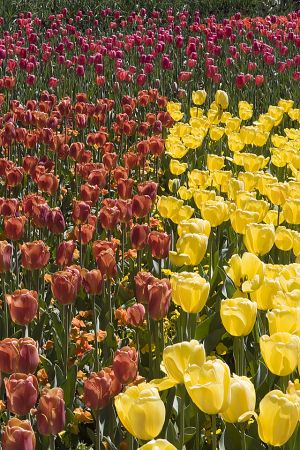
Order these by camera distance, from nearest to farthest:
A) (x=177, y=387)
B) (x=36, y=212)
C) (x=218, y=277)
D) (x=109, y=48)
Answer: (x=177, y=387)
(x=36, y=212)
(x=218, y=277)
(x=109, y=48)

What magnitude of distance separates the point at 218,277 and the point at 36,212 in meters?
0.81

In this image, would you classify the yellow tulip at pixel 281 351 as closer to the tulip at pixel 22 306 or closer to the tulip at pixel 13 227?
the tulip at pixel 22 306

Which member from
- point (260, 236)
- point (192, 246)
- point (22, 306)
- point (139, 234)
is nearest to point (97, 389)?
point (22, 306)

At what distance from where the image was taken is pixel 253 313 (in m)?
1.93

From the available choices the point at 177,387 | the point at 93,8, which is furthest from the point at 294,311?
the point at 93,8

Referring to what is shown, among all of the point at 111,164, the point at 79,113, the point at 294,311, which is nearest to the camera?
the point at 294,311

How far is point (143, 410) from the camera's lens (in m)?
1.48

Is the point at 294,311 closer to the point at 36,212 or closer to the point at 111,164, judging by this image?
the point at 36,212

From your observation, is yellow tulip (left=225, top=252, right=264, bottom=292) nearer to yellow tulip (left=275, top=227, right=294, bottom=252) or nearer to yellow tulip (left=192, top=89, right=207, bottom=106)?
yellow tulip (left=275, top=227, right=294, bottom=252)

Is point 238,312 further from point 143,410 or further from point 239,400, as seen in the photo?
point 143,410

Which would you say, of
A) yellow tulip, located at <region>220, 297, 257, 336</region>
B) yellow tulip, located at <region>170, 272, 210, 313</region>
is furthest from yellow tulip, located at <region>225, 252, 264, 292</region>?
yellow tulip, located at <region>220, 297, 257, 336</region>

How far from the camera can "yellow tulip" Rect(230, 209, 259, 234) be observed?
2873 mm

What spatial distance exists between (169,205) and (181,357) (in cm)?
153

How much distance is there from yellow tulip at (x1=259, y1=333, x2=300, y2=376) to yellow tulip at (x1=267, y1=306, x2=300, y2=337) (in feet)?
0.53
